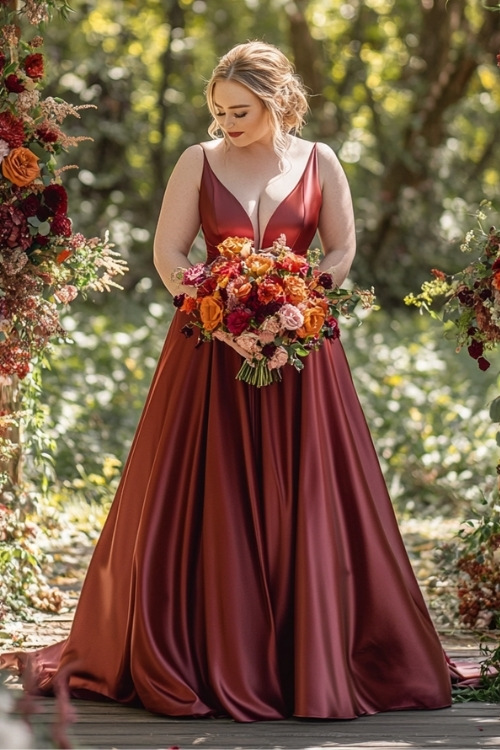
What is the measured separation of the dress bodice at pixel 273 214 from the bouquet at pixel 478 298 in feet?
1.44

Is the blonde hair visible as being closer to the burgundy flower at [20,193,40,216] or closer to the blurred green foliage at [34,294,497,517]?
the burgundy flower at [20,193,40,216]

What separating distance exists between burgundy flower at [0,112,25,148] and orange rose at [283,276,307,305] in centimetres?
101

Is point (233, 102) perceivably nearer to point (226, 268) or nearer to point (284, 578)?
point (226, 268)

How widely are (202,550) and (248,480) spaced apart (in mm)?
268

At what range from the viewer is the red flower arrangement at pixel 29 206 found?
3.81 meters

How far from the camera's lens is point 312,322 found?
3543 millimetres

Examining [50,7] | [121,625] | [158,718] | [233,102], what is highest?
[50,7]

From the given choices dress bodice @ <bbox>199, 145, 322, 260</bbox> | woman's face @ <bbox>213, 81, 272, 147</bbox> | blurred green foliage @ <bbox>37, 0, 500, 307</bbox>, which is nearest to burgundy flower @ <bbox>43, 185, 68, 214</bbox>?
dress bodice @ <bbox>199, 145, 322, 260</bbox>

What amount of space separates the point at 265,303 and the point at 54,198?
0.85 metres

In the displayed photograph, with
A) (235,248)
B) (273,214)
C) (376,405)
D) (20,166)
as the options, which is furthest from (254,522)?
(376,405)

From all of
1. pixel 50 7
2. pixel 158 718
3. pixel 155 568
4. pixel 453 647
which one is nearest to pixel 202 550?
pixel 155 568

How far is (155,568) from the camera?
3.79 meters

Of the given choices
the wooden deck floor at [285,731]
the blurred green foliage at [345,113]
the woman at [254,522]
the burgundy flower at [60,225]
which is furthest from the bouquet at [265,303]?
the blurred green foliage at [345,113]

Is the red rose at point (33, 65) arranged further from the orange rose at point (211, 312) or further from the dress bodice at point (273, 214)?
the orange rose at point (211, 312)
